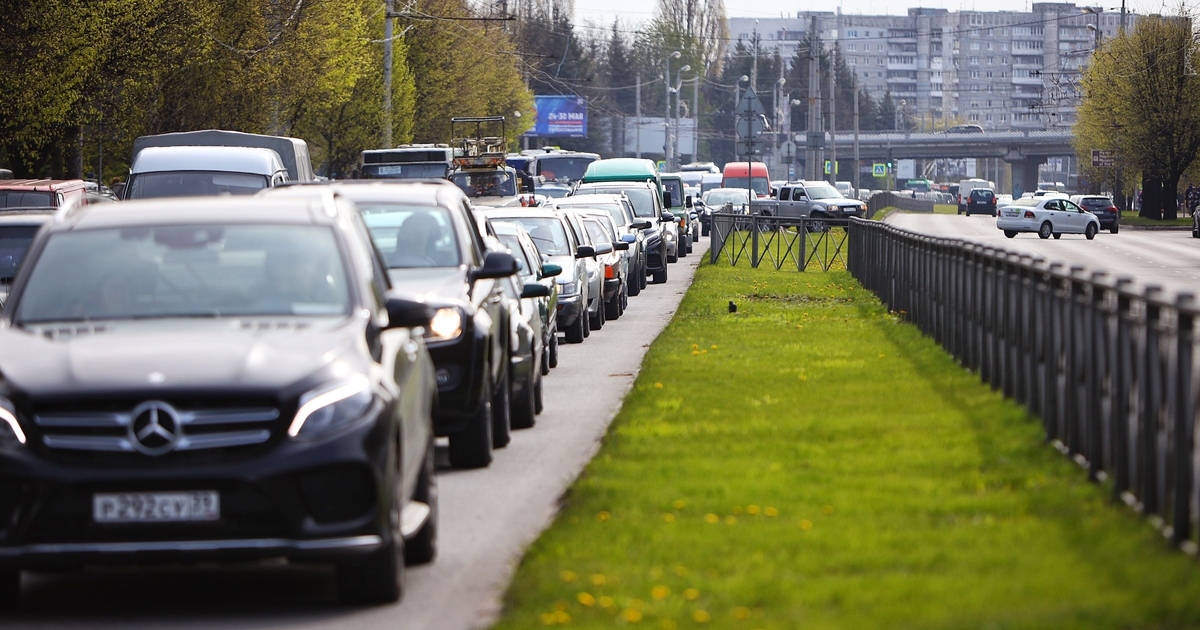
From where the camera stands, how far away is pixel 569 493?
966 centimetres

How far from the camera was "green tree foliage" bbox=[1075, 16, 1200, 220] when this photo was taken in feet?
252

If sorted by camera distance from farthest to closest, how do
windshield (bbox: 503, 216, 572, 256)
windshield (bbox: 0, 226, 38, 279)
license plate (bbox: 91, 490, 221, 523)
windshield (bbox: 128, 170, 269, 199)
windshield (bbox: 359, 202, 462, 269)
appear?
windshield (bbox: 128, 170, 269, 199) < windshield (bbox: 503, 216, 572, 256) < windshield (bbox: 0, 226, 38, 279) < windshield (bbox: 359, 202, 462, 269) < license plate (bbox: 91, 490, 221, 523)

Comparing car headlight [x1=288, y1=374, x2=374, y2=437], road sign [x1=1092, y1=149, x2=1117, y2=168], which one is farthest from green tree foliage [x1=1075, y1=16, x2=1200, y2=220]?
car headlight [x1=288, y1=374, x2=374, y2=437]

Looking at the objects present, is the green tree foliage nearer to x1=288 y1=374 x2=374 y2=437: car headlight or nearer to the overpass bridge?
x1=288 y1=374 x2=374 y2=437: car headlight

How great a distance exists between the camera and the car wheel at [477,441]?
11125 millimetres

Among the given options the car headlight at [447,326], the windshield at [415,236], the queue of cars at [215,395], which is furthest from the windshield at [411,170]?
the queue of cars at [215,395]

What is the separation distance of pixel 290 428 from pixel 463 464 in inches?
183

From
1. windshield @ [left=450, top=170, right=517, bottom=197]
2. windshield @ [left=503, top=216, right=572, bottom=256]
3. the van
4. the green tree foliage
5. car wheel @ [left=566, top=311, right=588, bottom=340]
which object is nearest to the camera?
car wheel @ [left=566, top=311, right=588, bottom=340]

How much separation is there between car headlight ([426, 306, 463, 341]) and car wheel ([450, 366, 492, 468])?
12.8 inches

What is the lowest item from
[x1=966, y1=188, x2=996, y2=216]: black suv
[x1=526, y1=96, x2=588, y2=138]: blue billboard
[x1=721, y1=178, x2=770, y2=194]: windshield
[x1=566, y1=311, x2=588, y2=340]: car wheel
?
[x1=966, y1=188, x2=996, y2=216]: black suv

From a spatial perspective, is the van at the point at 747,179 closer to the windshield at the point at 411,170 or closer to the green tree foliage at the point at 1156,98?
the green tree foliage at the point at 1156,98

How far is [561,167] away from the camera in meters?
66.5

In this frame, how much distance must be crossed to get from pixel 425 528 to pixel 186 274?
1.40 metres

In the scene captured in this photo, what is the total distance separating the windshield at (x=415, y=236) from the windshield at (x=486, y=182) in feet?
126
